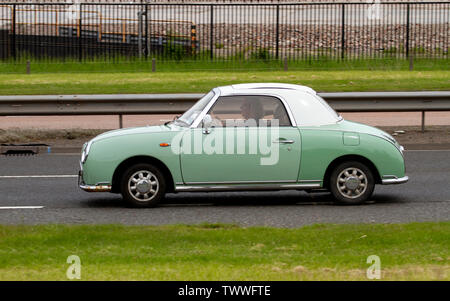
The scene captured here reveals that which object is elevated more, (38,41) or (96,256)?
(38,41)

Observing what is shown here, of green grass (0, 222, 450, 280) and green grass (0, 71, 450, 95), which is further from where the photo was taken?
green grass (0, 71, 450, 95)

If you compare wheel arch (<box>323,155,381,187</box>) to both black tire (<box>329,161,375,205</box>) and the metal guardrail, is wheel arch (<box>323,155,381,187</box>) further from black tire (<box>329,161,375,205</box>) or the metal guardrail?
the metal guardrail

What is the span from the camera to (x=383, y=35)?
30234mm

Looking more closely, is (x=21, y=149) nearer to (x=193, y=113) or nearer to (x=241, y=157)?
(x=193, y=113)

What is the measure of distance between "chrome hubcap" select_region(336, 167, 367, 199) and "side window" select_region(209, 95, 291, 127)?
2.93 feet

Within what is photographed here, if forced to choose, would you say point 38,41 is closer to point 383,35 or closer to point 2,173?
point 383,35

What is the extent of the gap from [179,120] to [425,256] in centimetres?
447

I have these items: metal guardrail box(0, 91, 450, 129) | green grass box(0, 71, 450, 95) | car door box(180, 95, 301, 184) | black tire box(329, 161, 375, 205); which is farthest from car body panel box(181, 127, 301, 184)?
green grass box(0, 71, 450, 95)

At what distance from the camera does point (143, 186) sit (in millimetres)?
10516

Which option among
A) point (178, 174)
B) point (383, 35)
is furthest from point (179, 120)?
point (383, 35)

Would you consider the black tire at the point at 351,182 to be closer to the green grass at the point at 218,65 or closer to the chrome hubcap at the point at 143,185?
the chrome hubcap at the point at 143,185

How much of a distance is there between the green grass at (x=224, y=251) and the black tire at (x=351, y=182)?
1.59 meters

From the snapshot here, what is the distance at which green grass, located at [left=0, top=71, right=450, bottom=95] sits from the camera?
22.4 m

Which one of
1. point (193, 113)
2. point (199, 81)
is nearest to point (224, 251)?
point (193, 113)
